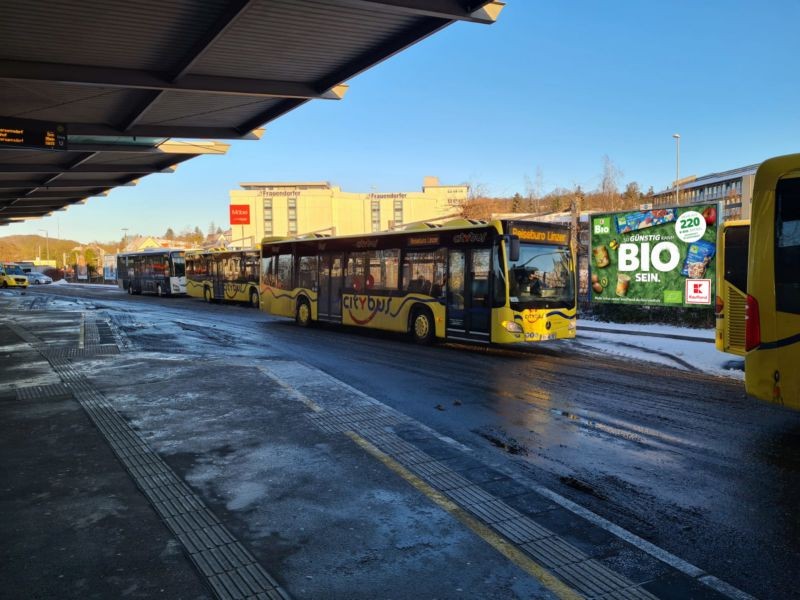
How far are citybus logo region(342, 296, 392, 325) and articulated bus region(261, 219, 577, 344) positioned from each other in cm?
3

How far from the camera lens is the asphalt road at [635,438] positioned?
400 centimetres

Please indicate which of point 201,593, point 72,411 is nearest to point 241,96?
point 72,411

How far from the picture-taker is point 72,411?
7.36 m

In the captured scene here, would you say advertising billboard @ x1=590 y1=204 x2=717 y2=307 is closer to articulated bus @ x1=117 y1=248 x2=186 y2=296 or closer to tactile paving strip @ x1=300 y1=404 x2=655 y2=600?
tactile paving strip @ x1=300 y1=404 x2=655 y2=600

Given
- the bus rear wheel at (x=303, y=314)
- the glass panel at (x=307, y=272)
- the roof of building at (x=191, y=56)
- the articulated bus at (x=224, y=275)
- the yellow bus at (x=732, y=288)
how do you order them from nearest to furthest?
1. the yellow bus at (x=732, y=288)
2. the roof of building at (x=191, y=56)
3. the glass panel at (x=307, y=272)
4. the bus rear wheel at (x=303, y=314)
5. the articulated bus at (x=224, y=275)

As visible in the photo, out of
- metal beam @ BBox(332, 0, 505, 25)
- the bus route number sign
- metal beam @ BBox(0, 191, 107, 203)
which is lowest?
the bus route number sign

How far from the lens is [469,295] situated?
13.5 metres

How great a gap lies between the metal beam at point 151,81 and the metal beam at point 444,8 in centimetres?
533

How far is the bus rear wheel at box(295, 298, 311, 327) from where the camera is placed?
769 inches

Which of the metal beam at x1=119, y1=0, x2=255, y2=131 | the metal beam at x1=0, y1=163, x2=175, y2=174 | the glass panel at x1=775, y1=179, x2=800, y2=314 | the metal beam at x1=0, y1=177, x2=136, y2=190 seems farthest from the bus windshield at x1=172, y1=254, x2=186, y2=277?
the glass panel at x1=775, y1=179, x2=800, y2=314

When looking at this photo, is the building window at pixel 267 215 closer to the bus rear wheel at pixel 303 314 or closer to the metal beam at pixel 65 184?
the metal beam at pixel 65 184

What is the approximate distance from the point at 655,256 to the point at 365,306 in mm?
8481

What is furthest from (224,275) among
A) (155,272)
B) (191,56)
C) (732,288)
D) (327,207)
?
(327,207)

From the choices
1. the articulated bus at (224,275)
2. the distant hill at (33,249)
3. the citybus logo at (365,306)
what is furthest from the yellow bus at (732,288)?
the distant hill at (33,249)
